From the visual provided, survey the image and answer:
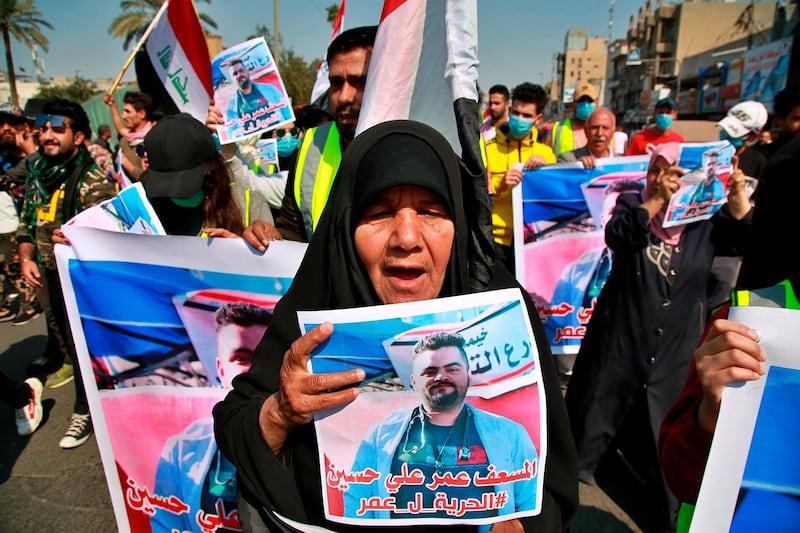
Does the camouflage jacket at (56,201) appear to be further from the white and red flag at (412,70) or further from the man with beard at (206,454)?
the white and red flag at (412,70)

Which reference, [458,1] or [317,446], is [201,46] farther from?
[317,446]

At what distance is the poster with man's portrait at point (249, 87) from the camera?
11.4 ft

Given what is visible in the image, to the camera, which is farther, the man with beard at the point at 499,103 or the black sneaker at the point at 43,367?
the man with beard at the point at 499,103

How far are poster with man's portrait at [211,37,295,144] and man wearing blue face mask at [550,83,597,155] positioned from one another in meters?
3.66

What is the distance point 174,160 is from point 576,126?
5719 millimetres

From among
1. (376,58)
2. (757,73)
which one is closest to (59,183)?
(376,58)

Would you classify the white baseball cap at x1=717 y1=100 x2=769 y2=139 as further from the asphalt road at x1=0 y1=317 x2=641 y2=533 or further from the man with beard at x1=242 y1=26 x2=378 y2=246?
the man with beard at x1=242 y1=26 x2=378 y2=246

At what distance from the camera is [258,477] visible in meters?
1.24

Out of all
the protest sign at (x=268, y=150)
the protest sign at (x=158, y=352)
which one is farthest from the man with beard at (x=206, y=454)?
the protest sign at (x=268, y=150)

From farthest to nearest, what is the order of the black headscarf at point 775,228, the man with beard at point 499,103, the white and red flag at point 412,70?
the man with beard at point 499,103 < the white and red flag at point 412,70 < the black headscarf at point 775,228

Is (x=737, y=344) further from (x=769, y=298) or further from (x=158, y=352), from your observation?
(x=158, y=352)

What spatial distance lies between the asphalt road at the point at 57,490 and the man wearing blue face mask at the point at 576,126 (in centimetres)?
418

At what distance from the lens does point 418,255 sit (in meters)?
1.17

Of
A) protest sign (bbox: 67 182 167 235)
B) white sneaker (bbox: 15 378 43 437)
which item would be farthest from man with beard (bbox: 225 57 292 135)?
white sneaker (bbox: 15 378 43 437)
